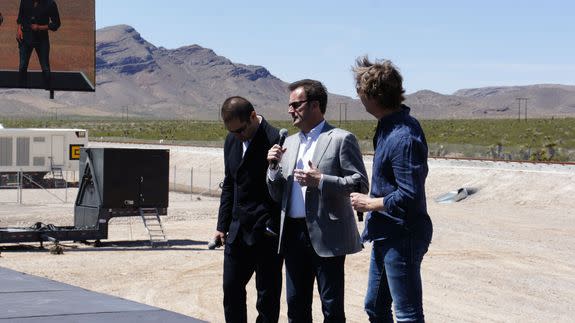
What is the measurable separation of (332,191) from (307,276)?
2.09 ft

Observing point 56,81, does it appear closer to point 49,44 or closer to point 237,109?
point 49,44

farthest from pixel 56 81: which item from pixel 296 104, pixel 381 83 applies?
pixel 381 83

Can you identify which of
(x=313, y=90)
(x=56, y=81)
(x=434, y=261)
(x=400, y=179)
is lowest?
(x=434, y=261)

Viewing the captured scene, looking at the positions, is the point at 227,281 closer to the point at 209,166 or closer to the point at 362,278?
the point at 362,278

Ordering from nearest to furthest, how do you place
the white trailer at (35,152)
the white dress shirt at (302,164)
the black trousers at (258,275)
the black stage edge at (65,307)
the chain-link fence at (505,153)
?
1. the black stage edge at (65,307)
2. the white dress shirt at (302,164)
3. the black trousers at (258,275)
4. the white trailer at (35,152)
5. the chain-link fence at (505,153)

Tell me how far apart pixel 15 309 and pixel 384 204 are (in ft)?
8.67

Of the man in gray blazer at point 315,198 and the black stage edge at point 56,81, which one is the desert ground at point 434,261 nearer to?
the black stage edge at point 56,81

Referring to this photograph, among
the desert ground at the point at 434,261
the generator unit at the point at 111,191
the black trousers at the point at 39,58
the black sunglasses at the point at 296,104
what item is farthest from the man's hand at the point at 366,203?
the black trousers at the point at 39,58

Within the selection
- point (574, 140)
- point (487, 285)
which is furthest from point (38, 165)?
point (574, 140)

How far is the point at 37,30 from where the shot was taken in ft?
84.5

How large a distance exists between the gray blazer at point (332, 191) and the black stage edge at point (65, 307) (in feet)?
3.14

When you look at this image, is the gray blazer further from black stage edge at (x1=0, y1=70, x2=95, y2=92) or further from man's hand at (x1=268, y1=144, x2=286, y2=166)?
black stage edge at (x1=0, y1=70, x2=95, y2=92)

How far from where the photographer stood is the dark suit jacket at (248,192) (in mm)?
7051

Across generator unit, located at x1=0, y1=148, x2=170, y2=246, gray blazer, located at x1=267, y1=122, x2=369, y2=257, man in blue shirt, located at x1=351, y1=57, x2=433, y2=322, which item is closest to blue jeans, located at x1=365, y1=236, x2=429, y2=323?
man in blue shirt, located at x1=351, y1=57, x2=433, y2=322
